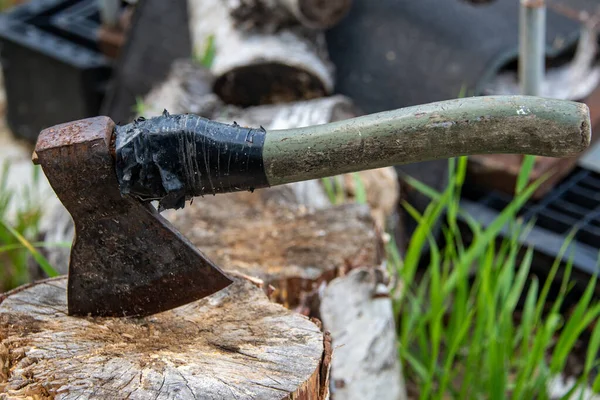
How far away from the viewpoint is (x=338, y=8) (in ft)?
10.3

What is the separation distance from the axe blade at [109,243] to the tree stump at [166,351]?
55mm

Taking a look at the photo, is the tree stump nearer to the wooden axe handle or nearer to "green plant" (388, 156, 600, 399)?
the wooden axe handle

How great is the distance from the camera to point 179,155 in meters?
1.38

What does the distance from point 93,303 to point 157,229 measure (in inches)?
8.3

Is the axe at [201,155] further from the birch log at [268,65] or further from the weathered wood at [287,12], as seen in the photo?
the weathered wood at [287,12]

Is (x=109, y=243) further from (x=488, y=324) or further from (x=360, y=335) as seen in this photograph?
(x=488, y=324)

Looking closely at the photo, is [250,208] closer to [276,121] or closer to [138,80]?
[276,121]

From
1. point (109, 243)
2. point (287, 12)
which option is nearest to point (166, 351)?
point (109, 243)

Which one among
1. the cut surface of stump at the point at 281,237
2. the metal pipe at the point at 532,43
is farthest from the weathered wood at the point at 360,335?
the metal pipe at the point at 532,43

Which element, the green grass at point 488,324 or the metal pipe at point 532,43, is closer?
the green grass at point 488,324

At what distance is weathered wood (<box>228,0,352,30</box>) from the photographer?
122 inches

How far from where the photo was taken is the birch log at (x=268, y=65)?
9.96ft

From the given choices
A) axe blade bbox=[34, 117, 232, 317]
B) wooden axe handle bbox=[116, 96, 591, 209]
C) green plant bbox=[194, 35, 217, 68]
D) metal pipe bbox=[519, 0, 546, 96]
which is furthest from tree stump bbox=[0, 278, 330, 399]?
green plant bbox=[194, 35, 217, 68]

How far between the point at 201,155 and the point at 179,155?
4 cm
